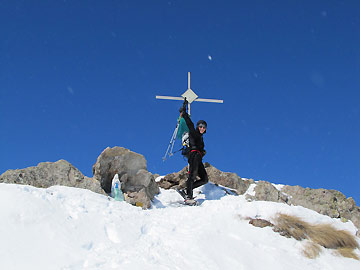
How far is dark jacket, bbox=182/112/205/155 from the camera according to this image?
45.8 feet

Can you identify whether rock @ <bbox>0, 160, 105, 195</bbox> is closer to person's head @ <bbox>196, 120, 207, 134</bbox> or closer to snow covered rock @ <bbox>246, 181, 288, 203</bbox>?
person's head @ <bbox>196, 120, 207, 134</bbox>

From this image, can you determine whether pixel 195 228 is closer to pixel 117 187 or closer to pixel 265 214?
pixel 265 214

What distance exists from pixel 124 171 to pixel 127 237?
666 centimetres

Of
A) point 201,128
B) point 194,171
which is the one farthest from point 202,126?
point 194,171

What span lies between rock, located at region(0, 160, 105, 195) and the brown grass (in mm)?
6265

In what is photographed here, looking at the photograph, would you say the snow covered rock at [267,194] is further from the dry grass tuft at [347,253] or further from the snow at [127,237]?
the dry grass tuft at [347,253]

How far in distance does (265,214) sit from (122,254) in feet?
16.6

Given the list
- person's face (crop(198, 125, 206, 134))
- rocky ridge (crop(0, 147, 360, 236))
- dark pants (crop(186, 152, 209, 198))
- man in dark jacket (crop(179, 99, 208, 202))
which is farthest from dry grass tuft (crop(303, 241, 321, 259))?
person's face (crop(198, 125, 206, 134))

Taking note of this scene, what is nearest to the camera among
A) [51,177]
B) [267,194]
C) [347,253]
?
[347,253]

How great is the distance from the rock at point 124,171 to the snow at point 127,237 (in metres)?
3.79

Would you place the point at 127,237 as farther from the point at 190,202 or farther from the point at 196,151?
the point at 196,151

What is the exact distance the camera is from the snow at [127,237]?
591cm

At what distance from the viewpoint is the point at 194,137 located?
45.9 feet

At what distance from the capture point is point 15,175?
1152cm
